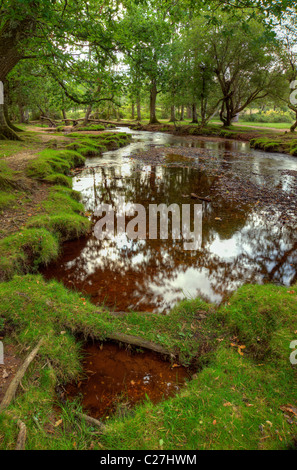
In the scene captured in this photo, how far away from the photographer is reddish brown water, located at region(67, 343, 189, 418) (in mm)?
2430

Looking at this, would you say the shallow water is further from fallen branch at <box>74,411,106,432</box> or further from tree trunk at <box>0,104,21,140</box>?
tree trunk at <box>0,104,21,140</box>

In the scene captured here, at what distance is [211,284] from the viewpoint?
447 cm

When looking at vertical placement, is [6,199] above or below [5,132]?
below

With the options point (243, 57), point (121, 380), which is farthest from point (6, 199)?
point (243, 57)

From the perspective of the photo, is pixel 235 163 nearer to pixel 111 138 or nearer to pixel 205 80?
pixel 111 138

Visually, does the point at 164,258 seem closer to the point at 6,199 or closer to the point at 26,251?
the point at 26,251

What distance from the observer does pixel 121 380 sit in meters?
2.66

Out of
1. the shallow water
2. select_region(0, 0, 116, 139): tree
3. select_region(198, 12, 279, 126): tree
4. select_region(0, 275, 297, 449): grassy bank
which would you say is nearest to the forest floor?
select_region(0, 275, 297, 449): grassy bank

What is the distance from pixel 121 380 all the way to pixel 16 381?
1.02 meters

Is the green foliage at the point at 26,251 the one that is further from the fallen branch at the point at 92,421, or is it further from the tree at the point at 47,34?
the tree at the point at 47,34

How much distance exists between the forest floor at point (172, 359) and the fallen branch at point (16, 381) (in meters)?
0.05

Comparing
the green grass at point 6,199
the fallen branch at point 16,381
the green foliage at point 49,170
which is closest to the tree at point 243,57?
the green foliage at point 49,170

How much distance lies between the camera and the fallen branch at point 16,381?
6.85 ft

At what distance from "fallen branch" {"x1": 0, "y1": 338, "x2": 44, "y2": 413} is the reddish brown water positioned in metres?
0.50
